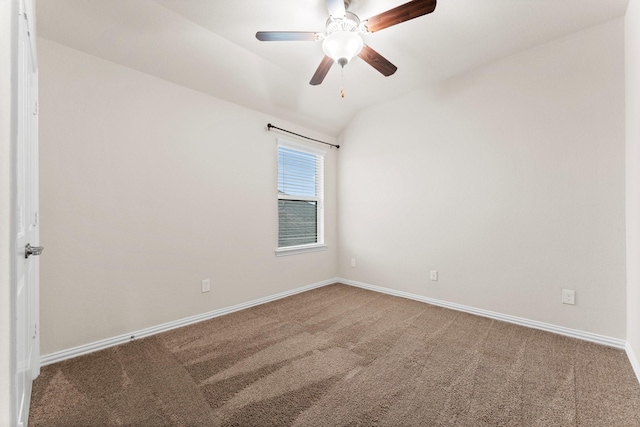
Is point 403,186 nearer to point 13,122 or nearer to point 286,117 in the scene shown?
point 286,117

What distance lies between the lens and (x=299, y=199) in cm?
377

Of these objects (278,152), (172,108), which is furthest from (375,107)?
(172,108)

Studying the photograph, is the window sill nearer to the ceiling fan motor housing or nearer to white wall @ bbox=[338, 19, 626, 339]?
white wall @ bbox=[338, 19, 626, 339]

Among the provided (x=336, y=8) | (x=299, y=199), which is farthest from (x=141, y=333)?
(x=336, y=8)

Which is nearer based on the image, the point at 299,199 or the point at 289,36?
the point at 289,36

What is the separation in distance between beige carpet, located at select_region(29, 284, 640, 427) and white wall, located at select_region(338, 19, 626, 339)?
1.58 feet

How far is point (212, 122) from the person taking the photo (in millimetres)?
2814

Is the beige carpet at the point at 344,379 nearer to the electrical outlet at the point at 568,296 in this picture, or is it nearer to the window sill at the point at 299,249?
the electrical outlet at the point at 568,296

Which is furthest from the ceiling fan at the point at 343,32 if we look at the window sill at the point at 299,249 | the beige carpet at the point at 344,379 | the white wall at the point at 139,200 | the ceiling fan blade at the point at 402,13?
the window sill at the point at 299,249

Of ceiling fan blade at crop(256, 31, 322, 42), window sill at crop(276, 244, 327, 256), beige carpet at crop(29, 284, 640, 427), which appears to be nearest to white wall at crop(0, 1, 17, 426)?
beige carpet at crop(29, 284, 640, 427)

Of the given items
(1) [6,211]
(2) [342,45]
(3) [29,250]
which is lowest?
(3) [29,250]

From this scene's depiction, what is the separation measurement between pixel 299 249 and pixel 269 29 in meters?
2.47

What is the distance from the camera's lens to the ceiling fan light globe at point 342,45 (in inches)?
71.4

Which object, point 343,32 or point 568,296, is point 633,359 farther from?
point 343,32
